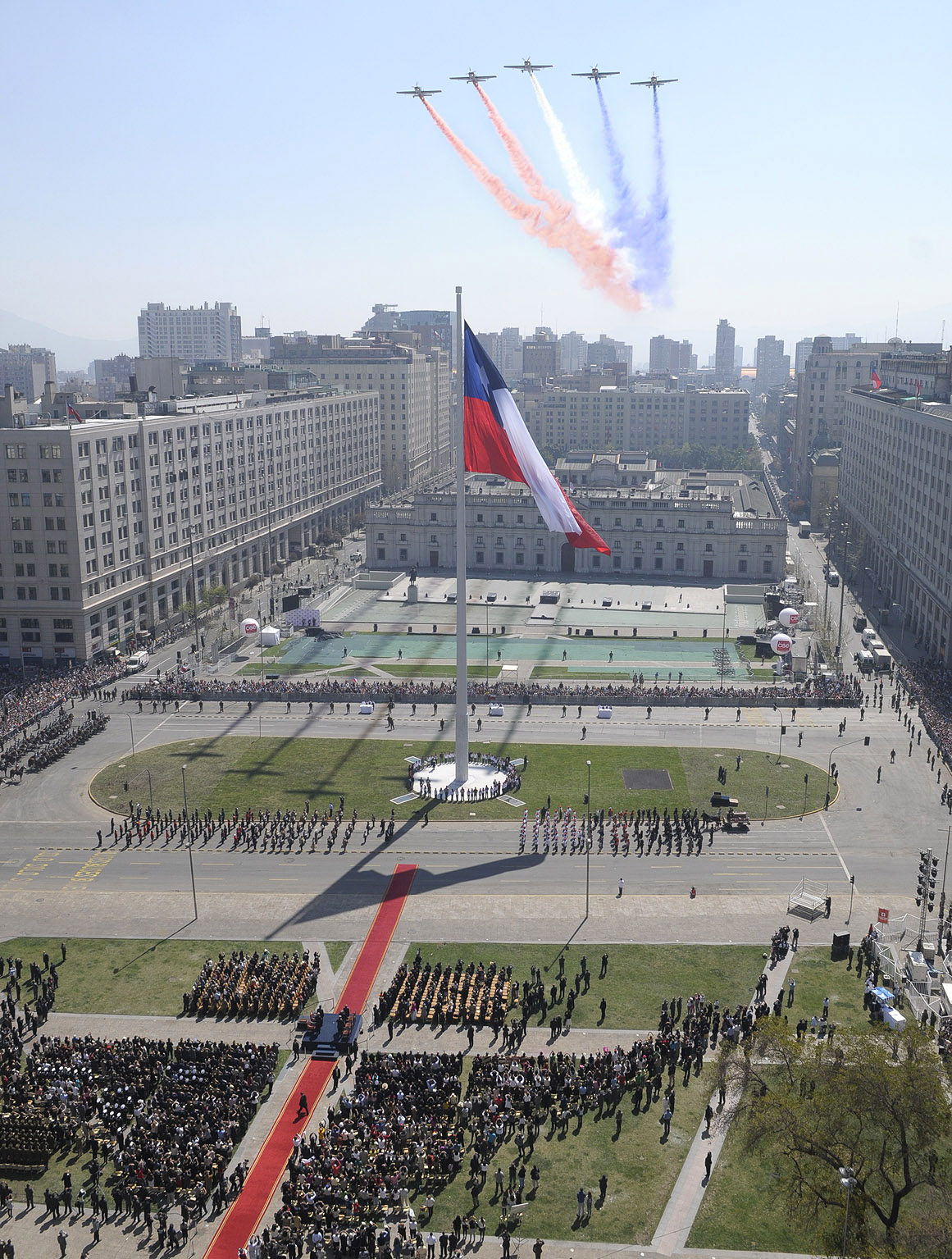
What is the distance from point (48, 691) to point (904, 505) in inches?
3786

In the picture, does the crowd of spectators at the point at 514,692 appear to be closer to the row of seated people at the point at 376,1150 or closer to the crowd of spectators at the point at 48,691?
the crowd of spectators at the point at 48,691

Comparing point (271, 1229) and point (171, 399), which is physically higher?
point (171, 399)

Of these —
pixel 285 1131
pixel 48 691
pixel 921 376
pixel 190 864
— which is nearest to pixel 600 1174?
pixel 285 1131

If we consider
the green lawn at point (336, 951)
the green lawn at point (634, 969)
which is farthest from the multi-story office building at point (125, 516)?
the green lawn at point (634, 969)

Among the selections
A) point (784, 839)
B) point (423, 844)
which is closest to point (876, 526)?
point (784, 839)

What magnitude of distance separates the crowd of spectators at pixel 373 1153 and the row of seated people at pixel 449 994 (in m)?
4.66

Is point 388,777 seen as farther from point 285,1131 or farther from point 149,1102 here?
point 285,1131

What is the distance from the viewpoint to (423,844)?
7475 centimetres

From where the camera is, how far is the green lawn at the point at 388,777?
80812mm

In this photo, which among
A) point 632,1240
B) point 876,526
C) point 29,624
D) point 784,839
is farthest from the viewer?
point 876,526

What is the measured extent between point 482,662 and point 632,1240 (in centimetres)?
8290

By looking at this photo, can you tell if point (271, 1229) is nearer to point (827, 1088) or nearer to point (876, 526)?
point (827, 1088)

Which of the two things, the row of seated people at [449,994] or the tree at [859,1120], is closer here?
the tree at [859,1120]

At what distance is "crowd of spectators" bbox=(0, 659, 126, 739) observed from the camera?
323ft
